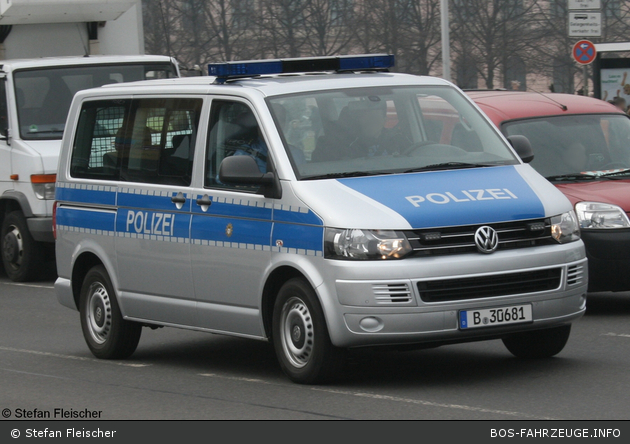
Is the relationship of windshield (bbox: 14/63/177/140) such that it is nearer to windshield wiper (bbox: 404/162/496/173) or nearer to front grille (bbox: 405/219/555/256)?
windshield wiper (bbox: 404/162/496/173)

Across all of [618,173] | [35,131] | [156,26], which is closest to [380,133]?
[618,173]

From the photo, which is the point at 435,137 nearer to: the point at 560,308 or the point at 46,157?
the point at 560,308

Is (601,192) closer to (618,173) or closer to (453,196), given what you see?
(618,173)

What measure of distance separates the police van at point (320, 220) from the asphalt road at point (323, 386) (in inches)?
11.1

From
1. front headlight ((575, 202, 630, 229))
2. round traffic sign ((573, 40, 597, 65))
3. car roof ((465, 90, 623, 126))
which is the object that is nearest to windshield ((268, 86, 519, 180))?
front headlight ((575, 202, 630, 229))

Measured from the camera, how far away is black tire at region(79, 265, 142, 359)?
375 inches

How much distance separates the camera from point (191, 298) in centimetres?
856

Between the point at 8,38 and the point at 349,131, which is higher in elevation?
the point at 8,38

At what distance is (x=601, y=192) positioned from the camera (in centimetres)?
1054

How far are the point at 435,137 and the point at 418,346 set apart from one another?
1492 millimetres

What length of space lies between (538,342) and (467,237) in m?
1.43

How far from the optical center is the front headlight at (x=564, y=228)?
7.75 metres

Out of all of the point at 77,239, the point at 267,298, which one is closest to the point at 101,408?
the point at 267,298

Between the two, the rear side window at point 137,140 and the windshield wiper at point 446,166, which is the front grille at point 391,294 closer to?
the windshield wiper at point 446,166
